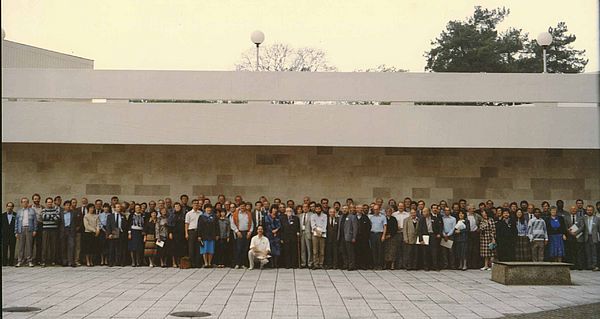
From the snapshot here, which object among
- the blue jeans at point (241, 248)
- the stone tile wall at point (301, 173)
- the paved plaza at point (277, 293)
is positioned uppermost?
the stone tile wall at point (301, 173)

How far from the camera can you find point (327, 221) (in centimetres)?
1505

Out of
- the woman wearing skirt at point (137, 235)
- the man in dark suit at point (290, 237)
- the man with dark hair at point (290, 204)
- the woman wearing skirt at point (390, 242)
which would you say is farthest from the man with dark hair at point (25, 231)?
the woman wearing skirt at point (390, 242)

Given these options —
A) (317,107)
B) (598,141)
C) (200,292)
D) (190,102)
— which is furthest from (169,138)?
(598,141)

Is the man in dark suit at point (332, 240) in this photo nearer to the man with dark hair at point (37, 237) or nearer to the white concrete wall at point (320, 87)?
the white concrete wall at point (320, 87)

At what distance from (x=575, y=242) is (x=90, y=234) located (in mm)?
11205

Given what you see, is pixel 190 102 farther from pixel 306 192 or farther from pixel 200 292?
pixel 200 292

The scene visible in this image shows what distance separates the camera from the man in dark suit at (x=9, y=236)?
15125 mm

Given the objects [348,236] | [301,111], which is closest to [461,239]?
[348,236]

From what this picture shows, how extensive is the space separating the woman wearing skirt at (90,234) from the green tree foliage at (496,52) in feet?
72.2

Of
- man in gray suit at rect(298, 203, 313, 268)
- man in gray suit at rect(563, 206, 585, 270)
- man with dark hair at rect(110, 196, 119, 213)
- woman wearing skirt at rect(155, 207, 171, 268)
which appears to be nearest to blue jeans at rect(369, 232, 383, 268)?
man in gray suit at rect(298, 203, 313, 268)

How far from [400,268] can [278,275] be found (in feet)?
10.6

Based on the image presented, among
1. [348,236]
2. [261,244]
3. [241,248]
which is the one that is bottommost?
[241,248]

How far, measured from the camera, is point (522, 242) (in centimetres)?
1517

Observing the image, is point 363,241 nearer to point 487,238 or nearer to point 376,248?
point 376,248
